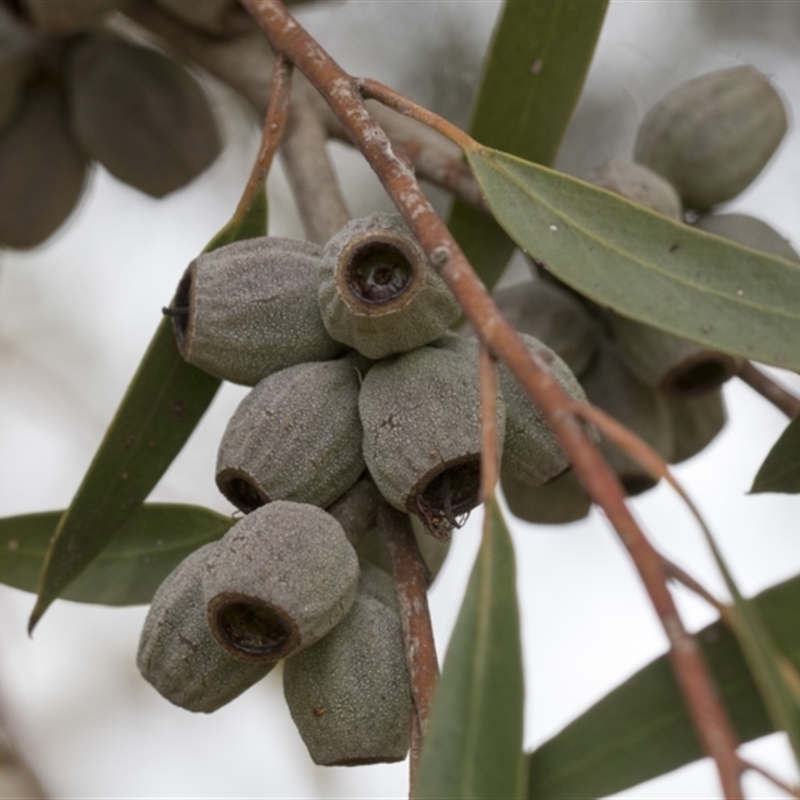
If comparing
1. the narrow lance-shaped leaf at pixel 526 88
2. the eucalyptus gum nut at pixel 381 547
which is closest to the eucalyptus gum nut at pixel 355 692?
the eucalyptus gum nut at pixel 381 547

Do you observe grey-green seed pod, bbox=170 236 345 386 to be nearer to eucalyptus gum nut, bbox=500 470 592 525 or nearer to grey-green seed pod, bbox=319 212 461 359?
grey-green seed pod, bbox=319 212 461 359

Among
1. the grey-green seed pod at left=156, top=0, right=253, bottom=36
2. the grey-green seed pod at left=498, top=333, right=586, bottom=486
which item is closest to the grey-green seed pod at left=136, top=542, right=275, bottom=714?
the grey-green seed pod at left=498, top=333, right=586, bottom=486

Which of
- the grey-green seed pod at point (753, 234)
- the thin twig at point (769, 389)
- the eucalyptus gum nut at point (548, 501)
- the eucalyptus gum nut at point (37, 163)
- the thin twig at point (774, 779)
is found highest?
the eucalyptus gum nut at point (37, 163)

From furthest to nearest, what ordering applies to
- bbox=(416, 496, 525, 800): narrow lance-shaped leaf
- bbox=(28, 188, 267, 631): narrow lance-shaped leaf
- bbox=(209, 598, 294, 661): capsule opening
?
1. bbox=(28, 188, 267, 631): narrow lance-shaped leaf
2. bbox=(209, 598, 294, 661): capsule opening
3. bbox=(416, 496, 525, 800): narrow lance-shaped leaf

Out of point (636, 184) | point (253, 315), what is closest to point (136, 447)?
point (253, 315)

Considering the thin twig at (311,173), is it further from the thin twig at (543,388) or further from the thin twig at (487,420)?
the thin twig at (487,420)

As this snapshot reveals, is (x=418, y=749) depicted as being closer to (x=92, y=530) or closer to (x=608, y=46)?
(x=92, y=530)

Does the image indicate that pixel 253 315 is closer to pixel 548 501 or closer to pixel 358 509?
pixel 358 509
